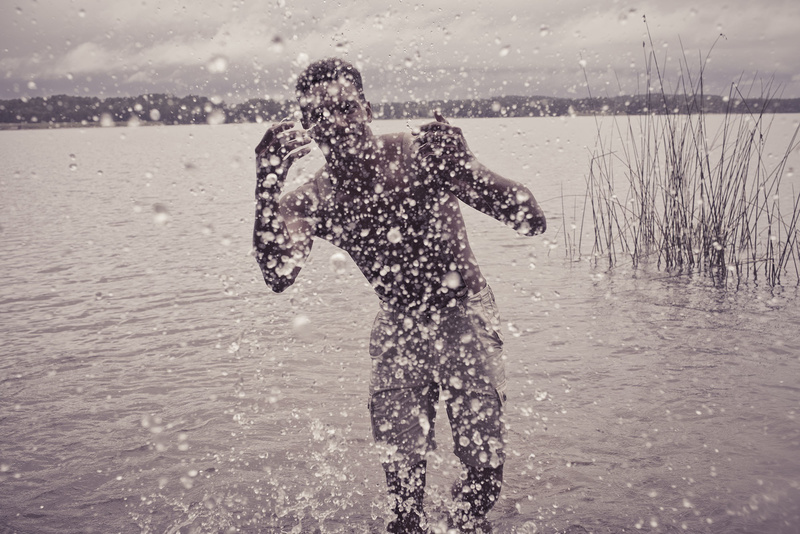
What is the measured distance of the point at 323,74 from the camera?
8.73 ft

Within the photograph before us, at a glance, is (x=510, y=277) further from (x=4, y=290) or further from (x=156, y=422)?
(x=4, y=290)

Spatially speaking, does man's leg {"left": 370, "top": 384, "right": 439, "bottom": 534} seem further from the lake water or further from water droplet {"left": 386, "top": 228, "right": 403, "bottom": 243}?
the lake water

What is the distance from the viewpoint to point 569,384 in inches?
211

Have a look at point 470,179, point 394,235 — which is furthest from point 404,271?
point 470,179

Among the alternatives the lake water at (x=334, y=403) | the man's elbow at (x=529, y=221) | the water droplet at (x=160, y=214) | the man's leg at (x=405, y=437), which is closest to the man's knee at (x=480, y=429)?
the man's leg at (x=405, y=437)

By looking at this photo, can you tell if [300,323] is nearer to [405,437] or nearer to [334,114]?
[405,437]

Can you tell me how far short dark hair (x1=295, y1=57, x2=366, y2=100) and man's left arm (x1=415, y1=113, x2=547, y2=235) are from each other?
46 cm

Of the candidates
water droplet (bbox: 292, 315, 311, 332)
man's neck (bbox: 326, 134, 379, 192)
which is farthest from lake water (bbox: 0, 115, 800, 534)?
man's neck (bbox: 326, 134, 379, 192)

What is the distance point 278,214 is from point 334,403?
289cm

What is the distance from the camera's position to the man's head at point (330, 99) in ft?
8.57

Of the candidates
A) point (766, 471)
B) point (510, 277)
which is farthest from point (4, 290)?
point (766, 471)

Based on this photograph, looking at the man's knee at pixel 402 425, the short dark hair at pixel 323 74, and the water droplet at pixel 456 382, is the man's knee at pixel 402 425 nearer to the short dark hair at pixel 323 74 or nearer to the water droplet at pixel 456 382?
the water droplet at pixel 456 382

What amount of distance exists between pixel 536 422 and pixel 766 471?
5.08 feet

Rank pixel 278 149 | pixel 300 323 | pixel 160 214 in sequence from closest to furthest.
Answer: pixel 278 149, pixel 300 323, pixel 160 214
